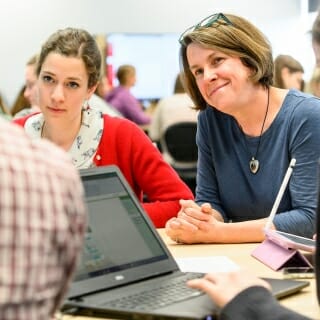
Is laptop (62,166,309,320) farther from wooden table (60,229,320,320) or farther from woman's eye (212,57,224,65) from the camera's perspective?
woman's eye (212,57,224,65)

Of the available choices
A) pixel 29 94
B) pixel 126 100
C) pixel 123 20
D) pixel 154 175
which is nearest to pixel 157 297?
pixel 154 175

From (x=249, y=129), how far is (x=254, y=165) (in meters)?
0.12

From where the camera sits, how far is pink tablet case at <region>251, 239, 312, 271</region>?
5.26 feet

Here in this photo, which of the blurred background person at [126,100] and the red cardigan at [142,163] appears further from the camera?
the blurred background person at [126,100]

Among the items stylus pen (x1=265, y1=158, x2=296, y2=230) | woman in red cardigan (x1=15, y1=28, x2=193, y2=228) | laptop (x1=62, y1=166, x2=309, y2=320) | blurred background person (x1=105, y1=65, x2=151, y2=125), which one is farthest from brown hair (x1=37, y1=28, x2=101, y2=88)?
blurred background person (x1=105, y1=65, x2=151, y2=125)

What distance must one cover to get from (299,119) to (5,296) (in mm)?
1647

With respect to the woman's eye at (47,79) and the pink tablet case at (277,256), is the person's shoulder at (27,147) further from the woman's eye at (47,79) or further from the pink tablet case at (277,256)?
the woman's eye at (47,79)

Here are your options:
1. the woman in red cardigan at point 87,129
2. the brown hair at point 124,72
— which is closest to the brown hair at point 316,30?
the woman in red cardigan at point 87,129

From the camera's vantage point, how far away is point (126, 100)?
268 inches

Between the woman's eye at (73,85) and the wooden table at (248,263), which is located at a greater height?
the woman's eye at (73,85)

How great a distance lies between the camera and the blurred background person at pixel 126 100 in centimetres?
677

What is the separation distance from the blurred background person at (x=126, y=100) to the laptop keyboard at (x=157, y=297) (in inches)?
212

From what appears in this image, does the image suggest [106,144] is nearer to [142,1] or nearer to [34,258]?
[34,258]

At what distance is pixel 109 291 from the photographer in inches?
53.4
